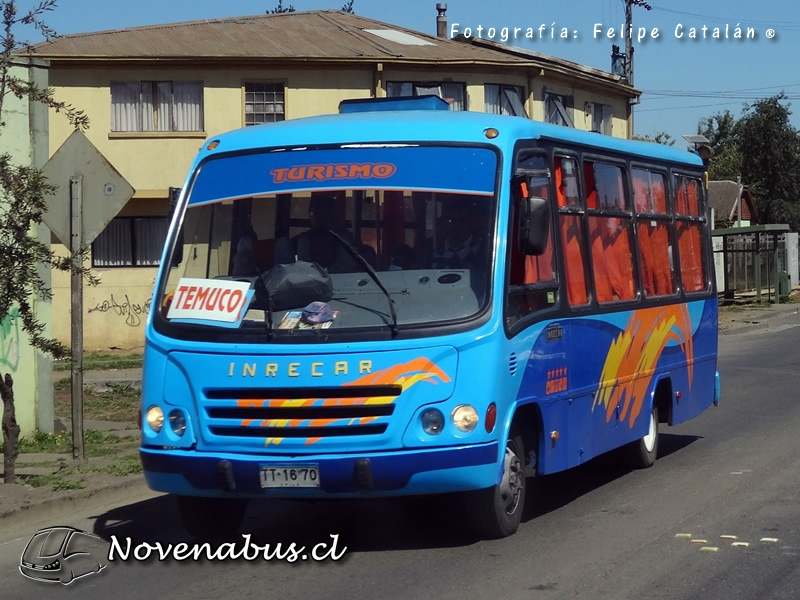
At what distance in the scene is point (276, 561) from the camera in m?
7.45

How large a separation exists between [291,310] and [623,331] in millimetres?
3399

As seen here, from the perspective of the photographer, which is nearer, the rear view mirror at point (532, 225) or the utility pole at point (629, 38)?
the rear view mirror at point (532, 225)

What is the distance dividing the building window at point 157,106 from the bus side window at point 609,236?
66.0 ft

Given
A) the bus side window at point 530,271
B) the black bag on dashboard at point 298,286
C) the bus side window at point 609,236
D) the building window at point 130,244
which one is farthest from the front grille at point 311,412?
the building window at point 130,244

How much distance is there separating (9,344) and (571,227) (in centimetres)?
648

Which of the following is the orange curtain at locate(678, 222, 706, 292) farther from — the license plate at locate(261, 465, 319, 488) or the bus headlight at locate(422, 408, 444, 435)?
the license plate at locate(261, 465, 319, 488)

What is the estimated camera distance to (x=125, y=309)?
1131 inches

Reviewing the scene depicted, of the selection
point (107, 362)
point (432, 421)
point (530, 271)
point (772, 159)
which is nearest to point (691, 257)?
point (530, 271)

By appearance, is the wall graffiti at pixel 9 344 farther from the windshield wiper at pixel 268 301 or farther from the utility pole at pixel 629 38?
the utility pole at pixel 629 38

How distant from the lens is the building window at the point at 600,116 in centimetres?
3525

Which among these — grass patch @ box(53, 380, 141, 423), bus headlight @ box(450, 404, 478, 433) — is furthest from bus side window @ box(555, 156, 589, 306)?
grass patch @ box(53, 380, 141, 423)

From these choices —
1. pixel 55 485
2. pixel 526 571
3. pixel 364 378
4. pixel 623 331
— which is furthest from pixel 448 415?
pixel 55 485

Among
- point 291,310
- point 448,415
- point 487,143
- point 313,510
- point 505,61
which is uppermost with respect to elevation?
point 505,61

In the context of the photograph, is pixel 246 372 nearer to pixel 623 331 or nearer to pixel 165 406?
pixel 165 406
